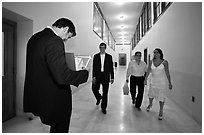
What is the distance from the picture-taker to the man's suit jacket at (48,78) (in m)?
1.18

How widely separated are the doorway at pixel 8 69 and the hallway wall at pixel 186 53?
3327 millimetres

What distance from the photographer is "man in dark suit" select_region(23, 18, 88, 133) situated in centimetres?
119

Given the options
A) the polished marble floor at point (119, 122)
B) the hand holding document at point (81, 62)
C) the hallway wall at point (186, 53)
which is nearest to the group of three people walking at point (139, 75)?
the polished marble floor at point (119, 122)

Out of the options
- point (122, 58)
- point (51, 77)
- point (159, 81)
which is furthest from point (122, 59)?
point (51, 77)

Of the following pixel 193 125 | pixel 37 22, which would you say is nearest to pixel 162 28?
pixel 193 125

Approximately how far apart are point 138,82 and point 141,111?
2.09 feet

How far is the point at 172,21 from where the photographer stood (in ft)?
14.7

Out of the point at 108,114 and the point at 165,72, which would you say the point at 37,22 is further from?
the point at 165,72

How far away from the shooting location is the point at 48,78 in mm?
1266

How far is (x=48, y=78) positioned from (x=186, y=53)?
3.15 meters

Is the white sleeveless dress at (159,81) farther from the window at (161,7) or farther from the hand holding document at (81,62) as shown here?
the window at (161,7)

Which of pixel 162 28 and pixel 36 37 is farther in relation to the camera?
pixel 162 28

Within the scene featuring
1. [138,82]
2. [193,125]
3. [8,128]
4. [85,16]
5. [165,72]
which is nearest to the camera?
[8,128]

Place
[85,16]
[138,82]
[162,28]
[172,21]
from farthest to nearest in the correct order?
[85,16] < [162,28] < [172,21] < [138,82]
